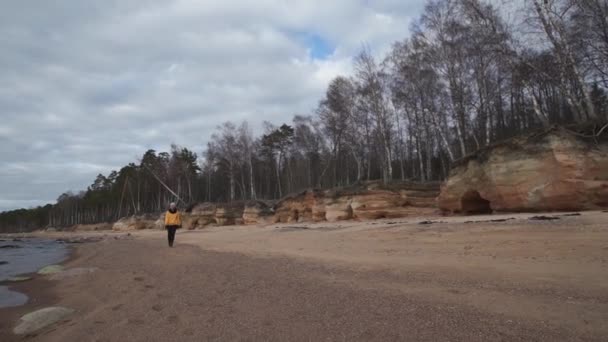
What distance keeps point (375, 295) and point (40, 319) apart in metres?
5.44

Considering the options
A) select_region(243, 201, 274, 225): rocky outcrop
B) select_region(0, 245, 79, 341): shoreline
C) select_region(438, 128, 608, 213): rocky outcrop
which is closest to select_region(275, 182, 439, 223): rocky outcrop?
select_region(438, 128, 608, 213): rocky outcrop

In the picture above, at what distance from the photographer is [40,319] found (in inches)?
232

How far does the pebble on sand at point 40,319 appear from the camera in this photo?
555 centimetres

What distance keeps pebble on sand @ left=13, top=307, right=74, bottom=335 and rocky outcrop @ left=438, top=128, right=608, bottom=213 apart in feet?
47.0

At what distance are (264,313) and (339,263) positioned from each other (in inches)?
149

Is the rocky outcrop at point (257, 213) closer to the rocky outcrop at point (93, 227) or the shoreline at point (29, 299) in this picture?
the shoreline at point (29, 299)

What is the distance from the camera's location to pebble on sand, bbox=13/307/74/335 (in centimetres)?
555

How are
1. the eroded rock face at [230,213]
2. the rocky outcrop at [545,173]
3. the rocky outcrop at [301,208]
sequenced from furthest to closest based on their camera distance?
the eroded rock face at [230,213], the rocky outcrop at [301,208], the rocky outcrop at [545,173]

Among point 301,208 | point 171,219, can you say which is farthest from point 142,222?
point 171,219

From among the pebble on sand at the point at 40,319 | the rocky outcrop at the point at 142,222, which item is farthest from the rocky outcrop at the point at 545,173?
the rocky outcrop at the point at 142,222

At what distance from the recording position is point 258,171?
6194cm

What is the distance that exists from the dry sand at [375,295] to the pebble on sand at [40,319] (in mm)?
192

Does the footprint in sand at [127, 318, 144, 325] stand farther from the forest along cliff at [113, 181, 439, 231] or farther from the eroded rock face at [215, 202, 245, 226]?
the eroded rock face at [215, 202, 245, 226]

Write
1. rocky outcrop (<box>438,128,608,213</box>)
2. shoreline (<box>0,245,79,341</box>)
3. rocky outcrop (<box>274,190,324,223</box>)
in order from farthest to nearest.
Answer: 1. rocky outcrop (<box>274,190,324,223</box>)
2. rocky outcrop (<box>438,128,608,213</box>)
3. shoreline (<box>0,245,79,341</box>)
